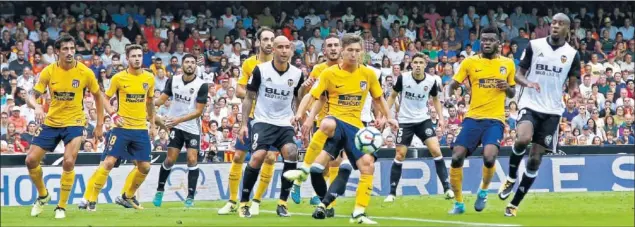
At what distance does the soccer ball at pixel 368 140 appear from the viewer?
590 inches

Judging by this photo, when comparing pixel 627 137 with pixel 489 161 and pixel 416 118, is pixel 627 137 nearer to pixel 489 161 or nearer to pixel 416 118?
pixel 416 118

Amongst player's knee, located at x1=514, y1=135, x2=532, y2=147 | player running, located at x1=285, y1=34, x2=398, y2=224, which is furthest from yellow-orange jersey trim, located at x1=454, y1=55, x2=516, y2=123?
player running, located at x1=285, y1=34, x2=398, y2=224

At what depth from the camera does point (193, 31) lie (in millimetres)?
33250

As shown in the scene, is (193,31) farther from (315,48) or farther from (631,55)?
(631,55)

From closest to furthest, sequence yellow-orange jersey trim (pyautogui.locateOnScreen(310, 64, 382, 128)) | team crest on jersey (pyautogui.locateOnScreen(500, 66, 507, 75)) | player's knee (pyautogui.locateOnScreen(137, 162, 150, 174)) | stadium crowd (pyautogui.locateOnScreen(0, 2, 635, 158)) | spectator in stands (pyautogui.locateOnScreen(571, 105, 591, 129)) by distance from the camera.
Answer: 1. yellow-orange jersey trim (pyautogui.locateOnScreen(310, 64, 382, 128))
2. team crest on jersey (pyautogui.locateOnScreen(500, 66, 507, 75))
3. player's knee (pyautogui.locateOnScreen(137, 162, 150, 174))
4. stadium crowd (pyautogui.locateOnScreen(0, 2, 635, 158))
5. spectator in stands (pyautogui.locateOnScreen(571, 105, 591, 129))

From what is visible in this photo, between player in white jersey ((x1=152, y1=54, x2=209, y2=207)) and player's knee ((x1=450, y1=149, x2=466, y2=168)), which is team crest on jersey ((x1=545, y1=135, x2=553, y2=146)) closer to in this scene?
player's knee ((x1=450, y1=149, x2=466, y2=168))

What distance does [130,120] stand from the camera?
19.2 meters

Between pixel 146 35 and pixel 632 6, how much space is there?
48.8ft

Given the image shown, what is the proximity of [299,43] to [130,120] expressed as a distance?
14.5m

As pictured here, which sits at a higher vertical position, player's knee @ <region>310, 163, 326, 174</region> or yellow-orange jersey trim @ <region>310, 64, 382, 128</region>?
yellow-orange jersey trim @ <region>310, 64, 382, 128</region>

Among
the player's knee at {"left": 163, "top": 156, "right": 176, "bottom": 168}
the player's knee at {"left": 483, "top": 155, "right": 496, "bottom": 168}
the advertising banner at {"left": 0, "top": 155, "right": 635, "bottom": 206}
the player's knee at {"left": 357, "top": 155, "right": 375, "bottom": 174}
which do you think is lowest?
the advertising banner at {"left": 0, "top": 155, "right": 635, "bottom": 206}

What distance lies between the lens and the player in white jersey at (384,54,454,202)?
2156 centimetres

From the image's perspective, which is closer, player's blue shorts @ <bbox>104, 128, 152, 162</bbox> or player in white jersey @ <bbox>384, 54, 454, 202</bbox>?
player's blue shorts @ <bbox>104, 128, 152, 162</bbox>

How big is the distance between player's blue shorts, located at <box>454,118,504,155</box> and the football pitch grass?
0.95m
